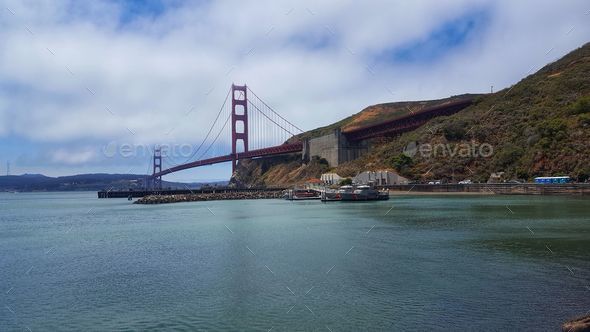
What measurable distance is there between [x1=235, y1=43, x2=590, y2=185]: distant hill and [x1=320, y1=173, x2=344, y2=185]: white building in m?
3.60

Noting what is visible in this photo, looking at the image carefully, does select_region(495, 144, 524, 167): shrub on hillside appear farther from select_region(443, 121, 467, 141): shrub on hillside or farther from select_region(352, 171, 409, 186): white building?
select_region(352, 171, 409, 186): white building

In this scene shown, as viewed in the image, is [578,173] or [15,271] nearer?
[15,271]

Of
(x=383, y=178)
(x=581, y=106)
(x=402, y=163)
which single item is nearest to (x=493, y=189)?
(x=383, y=178)

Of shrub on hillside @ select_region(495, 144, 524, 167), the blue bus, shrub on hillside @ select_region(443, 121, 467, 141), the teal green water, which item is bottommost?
the teal green water

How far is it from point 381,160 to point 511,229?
63505mm

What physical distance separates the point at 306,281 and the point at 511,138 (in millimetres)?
69871

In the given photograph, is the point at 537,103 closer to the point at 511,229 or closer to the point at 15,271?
the point at 511,229

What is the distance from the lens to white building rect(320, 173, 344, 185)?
84875 mm

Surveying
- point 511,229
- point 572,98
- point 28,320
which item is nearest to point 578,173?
point 572,98

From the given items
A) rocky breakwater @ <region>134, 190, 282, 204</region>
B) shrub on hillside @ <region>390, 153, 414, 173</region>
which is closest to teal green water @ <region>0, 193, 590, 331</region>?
rocky breakwater @ <region>134, 190, 282, 204</region>

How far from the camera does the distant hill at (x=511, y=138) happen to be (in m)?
66.1

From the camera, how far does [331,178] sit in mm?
86875

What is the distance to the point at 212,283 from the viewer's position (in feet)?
48.6

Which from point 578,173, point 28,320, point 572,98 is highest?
point 572,98
